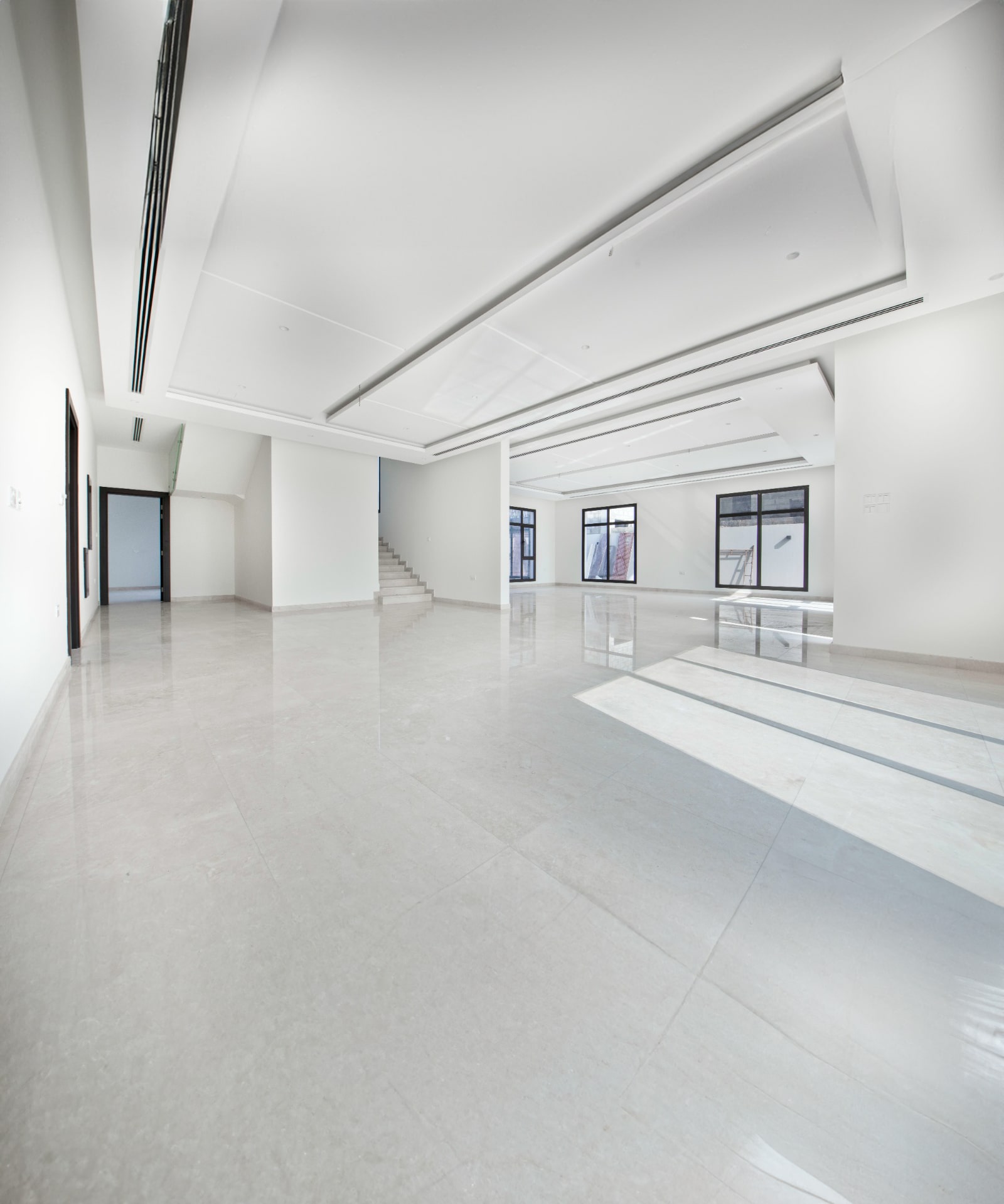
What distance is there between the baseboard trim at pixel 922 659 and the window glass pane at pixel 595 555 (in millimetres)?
11259

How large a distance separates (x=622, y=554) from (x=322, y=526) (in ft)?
33.1

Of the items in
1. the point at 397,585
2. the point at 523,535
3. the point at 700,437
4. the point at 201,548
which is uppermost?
the point at 700,437

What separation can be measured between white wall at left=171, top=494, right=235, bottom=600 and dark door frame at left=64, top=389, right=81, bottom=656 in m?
5.14

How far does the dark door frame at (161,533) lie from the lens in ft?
32.6

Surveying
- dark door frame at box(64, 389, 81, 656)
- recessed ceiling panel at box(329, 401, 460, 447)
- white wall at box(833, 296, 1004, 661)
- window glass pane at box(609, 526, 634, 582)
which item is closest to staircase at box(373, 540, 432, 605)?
recessed ceiling panel at box(329, 401, 460, 447)

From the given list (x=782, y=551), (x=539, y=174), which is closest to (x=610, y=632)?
(x=539, y=174)

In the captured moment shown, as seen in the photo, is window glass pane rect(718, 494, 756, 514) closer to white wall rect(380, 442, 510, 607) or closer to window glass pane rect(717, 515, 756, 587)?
window glass pane rect(717, 515, 756, 587)

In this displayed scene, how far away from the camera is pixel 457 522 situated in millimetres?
10438

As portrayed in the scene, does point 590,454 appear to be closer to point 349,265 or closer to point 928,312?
point 928,312

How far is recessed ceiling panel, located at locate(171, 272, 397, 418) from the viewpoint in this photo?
452 cm

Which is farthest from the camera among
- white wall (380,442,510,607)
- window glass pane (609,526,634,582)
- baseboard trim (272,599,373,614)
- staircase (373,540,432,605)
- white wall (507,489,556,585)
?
white wall (507,489,556,585)

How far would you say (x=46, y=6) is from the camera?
228cm

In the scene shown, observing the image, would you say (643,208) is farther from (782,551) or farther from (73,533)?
(782,551)

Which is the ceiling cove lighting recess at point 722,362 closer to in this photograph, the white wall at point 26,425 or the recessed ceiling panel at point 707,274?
the recessed ceiling panel at point 707,274
